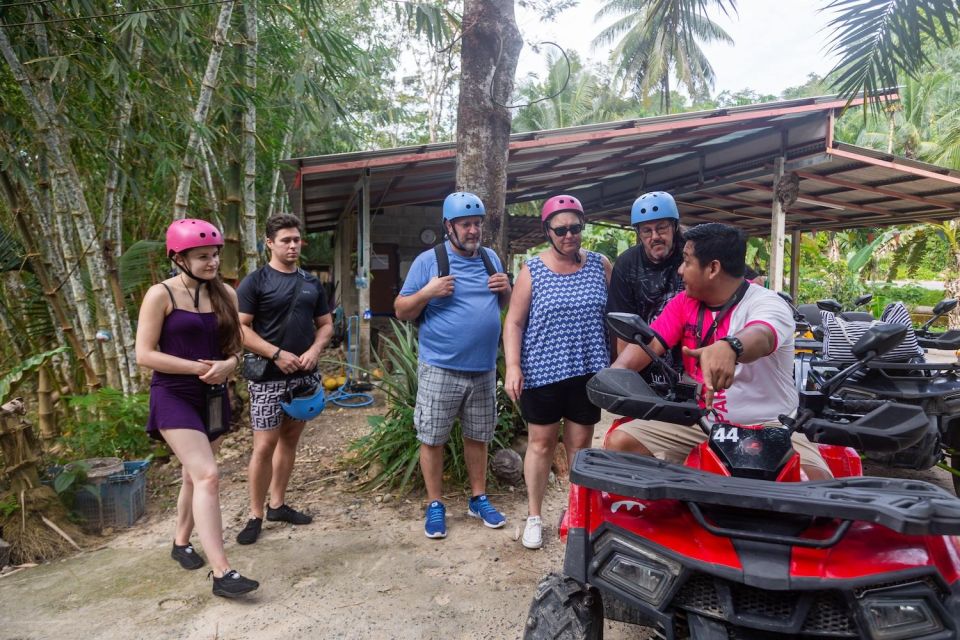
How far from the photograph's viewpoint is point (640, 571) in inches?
66.2

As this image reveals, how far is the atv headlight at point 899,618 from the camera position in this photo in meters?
1.41

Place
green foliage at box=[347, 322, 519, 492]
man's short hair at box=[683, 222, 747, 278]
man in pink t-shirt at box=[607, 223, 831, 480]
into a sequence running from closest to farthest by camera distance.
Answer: man in pink t-shirt at box=[607, 223, 831, 480]
man's short hair at box=[683, 222, 747, 278]
green foliage at box=[347, 322, 519, 492]

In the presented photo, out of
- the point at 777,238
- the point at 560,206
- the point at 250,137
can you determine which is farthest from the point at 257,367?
the point at 777,238

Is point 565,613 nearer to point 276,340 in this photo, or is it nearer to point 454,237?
point 454,237

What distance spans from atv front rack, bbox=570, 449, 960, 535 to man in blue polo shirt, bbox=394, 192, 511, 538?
174 cm

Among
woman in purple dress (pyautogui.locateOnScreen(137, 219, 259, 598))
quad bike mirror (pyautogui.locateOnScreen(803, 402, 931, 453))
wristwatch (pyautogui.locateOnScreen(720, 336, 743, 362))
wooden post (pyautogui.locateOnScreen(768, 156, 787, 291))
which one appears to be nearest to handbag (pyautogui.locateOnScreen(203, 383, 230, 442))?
woman in purple dress (pyautogui.locateOnScreen(137, 219, 259, 598))

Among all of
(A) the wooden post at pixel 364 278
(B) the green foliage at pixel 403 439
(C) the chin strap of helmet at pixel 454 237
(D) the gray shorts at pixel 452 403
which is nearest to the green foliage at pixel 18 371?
(B) the green foliage at pixel 403 439

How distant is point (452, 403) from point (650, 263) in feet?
4.55

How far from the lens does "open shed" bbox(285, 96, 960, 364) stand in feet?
23.8

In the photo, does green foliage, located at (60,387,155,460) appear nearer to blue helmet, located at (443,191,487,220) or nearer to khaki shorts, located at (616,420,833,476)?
blue helmet, located at (443,191,487,220)

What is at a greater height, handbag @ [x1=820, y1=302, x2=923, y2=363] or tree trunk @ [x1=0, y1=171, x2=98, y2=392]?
tree trunk @ [x1=0, y1=171, x2=98, y2=392]

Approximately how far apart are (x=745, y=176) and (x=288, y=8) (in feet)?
22.3

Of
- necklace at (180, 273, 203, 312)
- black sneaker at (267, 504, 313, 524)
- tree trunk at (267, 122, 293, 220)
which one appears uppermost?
tree trunk at (267, 122, 293, 220)

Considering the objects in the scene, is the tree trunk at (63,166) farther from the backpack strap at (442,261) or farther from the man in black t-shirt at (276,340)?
the backpack strap at (442,261)
